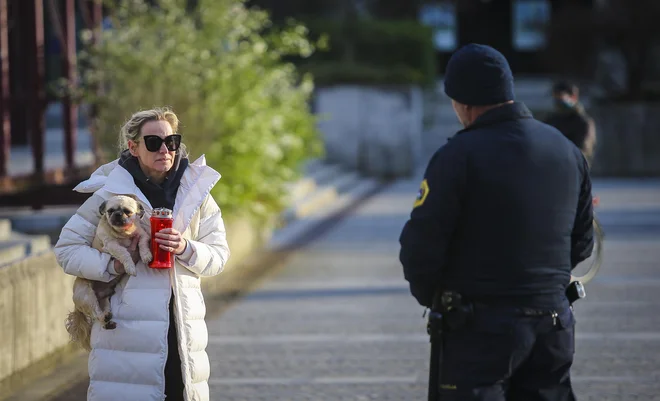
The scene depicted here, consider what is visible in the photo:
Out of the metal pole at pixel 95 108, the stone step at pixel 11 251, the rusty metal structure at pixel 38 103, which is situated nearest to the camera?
the stone step at pixel 11 251

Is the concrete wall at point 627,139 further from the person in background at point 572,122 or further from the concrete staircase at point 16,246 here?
the concrete staircase at point 16,246

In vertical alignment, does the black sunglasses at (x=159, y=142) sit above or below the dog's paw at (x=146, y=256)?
above

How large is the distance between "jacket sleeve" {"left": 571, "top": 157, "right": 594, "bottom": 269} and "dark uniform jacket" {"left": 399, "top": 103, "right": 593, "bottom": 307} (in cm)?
26

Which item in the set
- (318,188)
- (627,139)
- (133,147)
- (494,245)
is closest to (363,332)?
(133,147)

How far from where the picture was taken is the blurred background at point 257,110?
43.0ft

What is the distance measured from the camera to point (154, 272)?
5207 millimetres

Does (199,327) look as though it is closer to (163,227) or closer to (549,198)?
(163,227)

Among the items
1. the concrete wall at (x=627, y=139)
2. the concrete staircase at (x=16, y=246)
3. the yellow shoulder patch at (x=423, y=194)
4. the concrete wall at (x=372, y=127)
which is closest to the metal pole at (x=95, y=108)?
the concrete staircase at (x=16, y=246)

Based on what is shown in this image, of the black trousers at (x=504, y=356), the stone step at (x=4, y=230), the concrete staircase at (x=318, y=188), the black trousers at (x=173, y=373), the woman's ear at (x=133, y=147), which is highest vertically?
the woman's ear at (x=133, y=147)

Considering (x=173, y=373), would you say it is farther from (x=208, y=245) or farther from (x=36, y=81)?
(x=36, y=81)

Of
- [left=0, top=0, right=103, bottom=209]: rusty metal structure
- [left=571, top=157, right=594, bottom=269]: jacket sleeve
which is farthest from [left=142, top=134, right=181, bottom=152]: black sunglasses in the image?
[left=0, top=0, right=103, bottom=209]: rusty metal structure

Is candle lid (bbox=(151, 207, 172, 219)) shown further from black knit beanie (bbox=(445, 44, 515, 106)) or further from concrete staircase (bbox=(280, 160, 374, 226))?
concrete staircase (bbox=(280, 160, 374, 226))

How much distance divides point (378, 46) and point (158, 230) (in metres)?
27.5

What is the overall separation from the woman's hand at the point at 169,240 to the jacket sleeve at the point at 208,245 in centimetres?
11
